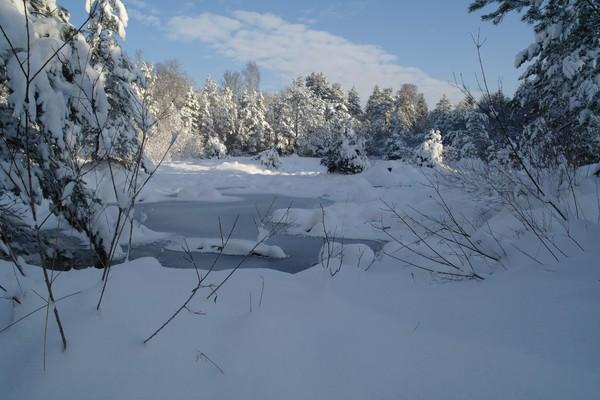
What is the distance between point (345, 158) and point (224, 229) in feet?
40.4

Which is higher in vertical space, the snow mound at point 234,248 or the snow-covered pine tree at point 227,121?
the snow-covered pine tree at point 227,121

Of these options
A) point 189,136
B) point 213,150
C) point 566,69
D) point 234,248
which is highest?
point 566,69

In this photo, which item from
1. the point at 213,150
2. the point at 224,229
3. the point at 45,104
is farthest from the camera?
the point at 213,150

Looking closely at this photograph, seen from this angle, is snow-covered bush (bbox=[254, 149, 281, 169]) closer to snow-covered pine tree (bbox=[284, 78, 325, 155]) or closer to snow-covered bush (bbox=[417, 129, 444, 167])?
snow-covered bush (bbox=[417, 129, 444, 167])

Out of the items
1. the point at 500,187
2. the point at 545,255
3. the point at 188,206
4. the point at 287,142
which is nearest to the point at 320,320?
the point at 545,255

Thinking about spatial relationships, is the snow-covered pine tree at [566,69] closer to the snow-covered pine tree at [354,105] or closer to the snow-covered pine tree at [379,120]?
the snow-covered pine tree at [379,120]

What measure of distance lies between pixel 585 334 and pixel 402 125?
39034 millimetres

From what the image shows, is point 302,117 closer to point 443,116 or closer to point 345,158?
point 443,116

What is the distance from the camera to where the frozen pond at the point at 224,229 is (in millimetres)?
4922

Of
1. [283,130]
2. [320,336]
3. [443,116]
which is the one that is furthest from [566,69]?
[443,116]

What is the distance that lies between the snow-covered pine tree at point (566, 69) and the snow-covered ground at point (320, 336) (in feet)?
8.03

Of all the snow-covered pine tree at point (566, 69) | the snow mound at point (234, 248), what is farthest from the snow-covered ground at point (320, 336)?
the snow mound at point (234, 248)

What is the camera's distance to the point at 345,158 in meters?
18.3

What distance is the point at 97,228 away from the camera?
3742 millimetres
